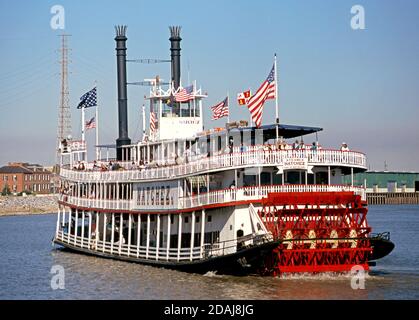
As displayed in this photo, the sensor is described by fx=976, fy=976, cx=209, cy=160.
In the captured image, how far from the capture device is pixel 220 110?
137ft

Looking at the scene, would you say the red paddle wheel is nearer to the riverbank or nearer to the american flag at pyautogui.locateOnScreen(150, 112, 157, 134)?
the american flag at pyautogui.locateOnScreen(150, 112, 157, 134)

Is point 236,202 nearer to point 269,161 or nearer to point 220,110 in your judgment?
point 269,161

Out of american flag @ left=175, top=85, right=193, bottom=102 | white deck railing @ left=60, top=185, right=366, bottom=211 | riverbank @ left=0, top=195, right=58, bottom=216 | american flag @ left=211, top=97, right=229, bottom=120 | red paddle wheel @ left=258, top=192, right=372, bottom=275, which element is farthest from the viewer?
riverbank @ left=0, top=195, right=58, bottom=216

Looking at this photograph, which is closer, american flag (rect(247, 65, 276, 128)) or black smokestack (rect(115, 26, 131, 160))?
american flag (rect(247, 65, 276, 128))

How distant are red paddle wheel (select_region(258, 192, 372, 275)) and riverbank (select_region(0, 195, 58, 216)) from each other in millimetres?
110232

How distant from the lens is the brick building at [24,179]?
6924 inches

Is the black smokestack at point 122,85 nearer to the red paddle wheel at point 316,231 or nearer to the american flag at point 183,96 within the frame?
the american flag at point 183,96

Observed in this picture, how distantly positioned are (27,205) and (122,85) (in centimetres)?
9590

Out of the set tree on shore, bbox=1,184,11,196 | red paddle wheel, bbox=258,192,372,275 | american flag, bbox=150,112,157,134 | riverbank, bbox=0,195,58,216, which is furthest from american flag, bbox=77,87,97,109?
tree on shore, bbox=1,184,11,196

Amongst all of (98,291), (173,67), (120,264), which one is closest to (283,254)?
(98,291)

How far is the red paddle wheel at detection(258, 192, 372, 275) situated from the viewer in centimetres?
3581
